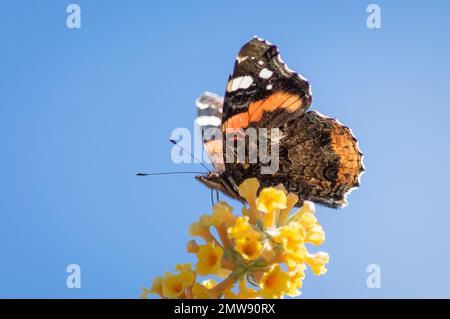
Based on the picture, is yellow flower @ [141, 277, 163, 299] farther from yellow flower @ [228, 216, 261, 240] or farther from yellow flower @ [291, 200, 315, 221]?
yellow flower @ [291, 200, 315, 221]

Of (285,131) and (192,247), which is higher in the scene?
(285,131)

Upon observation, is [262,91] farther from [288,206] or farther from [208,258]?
[208,258]

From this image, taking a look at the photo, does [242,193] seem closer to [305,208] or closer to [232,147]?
[305,208]

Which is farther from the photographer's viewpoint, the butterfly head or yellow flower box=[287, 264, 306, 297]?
the butterfly head

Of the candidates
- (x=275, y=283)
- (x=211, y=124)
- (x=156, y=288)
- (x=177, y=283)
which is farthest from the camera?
(x=211, y=124)

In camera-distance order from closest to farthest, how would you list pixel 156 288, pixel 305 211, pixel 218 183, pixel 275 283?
1. pixel 275 283
2. pixel 156 288
3. pixel 305 211
4. pixel 218 183

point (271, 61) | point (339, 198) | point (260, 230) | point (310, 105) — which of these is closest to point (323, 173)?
point (339, 198)

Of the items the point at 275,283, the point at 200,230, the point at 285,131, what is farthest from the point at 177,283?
the point at 285,131

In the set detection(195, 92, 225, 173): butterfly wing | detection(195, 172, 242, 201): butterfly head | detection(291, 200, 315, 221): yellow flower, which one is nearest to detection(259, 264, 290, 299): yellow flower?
detection(291, 200, 315, 221): yellow flower
